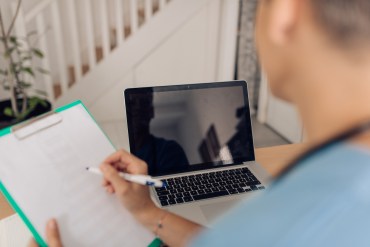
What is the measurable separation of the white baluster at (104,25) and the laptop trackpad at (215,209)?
232cm

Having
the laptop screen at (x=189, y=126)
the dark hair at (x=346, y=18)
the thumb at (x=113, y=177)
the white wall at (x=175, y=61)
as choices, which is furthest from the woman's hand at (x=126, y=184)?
the white wall at (x=175, y=61)

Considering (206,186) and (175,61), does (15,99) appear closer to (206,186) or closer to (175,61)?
(175,61)

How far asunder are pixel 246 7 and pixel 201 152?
95.1 inches

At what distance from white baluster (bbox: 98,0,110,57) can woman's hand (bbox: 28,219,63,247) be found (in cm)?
247

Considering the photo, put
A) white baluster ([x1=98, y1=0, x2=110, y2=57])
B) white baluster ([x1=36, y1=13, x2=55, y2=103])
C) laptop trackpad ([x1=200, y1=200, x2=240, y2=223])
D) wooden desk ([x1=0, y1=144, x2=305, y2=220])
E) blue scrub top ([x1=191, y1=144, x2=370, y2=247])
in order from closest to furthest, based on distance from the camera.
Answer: blue scrub top ([x1=191, y1=144, x2=370, y2=247]) < laptop trackpad ([x1=200, y1=200, x2=240, y2=223]) < wooden desk ([x1=0, y1=144, x2=305, y2=220]) < white baluster ([x1=36, y1=13, x2=55, y2=103]) < white baluster ([x1=98, y1=0, x2=110, y2=57])

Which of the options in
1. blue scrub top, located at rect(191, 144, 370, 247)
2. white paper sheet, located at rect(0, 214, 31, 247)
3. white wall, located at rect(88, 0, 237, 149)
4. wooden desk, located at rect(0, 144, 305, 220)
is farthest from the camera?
white wall, located at rect(88, 0, 237, 149)

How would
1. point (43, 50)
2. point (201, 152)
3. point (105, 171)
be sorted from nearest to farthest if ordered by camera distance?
point (105, 171), point (201, 152), point (43, 50)

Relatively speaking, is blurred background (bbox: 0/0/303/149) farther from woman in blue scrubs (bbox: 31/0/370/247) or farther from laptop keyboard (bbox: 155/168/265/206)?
woman in blue scrubs (bbox: 31/0/370/247)

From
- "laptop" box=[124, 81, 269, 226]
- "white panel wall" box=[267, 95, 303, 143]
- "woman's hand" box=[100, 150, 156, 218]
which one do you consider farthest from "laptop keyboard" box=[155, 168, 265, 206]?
"white panel wall" box=[267, 95, 303, 143]

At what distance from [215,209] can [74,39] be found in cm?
236

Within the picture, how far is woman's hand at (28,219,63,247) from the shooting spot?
681mm

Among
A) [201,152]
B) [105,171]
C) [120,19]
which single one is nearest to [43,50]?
[120,19]

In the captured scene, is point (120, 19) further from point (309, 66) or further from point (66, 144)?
point (309, 66)

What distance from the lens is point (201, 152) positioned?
3.58 feet
